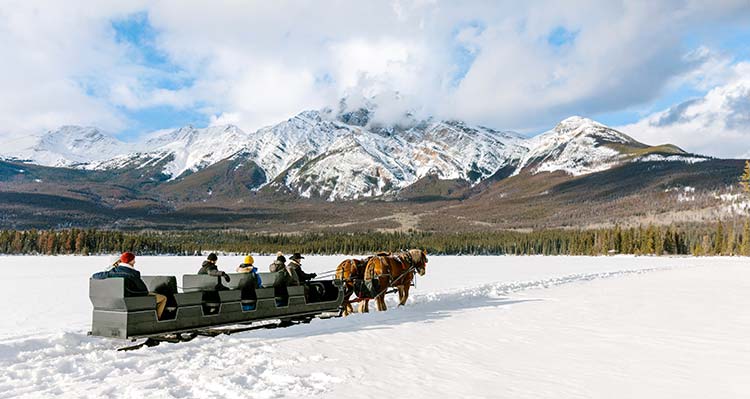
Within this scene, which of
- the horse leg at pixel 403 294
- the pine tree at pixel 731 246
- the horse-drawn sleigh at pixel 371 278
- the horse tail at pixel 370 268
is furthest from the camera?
the pine tree at pixel 731 246

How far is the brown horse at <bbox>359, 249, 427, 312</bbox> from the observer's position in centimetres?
1706

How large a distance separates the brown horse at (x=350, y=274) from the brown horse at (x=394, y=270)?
213 millimetres

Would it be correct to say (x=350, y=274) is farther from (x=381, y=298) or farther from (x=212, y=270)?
(x=212, y=270)

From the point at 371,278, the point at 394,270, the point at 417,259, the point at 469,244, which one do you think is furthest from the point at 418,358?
the point at 469,244

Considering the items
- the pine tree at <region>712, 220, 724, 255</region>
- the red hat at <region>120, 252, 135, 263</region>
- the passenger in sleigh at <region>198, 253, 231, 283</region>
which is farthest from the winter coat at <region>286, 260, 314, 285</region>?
the pine tree at <region>712, 220, 724, 255</region>

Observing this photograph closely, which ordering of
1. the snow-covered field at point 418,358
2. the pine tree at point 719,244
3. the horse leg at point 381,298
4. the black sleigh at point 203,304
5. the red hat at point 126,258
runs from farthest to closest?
the pine tree at point 719,244, the horse leg at point 381,298, the red hat at point 126,258, the black sleigh at point 203,304, the snow-covered field at point 418,358

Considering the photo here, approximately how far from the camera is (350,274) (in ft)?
55.3

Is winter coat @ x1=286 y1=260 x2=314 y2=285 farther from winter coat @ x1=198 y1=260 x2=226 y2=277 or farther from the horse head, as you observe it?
the horse head

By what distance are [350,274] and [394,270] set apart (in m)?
1.72

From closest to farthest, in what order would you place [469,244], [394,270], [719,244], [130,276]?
1. [130,276]
2. [394,270]
3. [719,244]
4. [469,244]

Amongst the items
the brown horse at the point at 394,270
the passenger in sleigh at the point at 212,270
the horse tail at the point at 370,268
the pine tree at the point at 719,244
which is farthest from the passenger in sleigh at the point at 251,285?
the pine tree at the point at 719,244

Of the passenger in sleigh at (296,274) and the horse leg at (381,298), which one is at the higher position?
the passenger in sleigh at (296,274)

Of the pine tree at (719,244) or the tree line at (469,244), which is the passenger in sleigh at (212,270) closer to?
the tree line at (469,244)

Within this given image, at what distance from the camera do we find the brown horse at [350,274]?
16.4m
